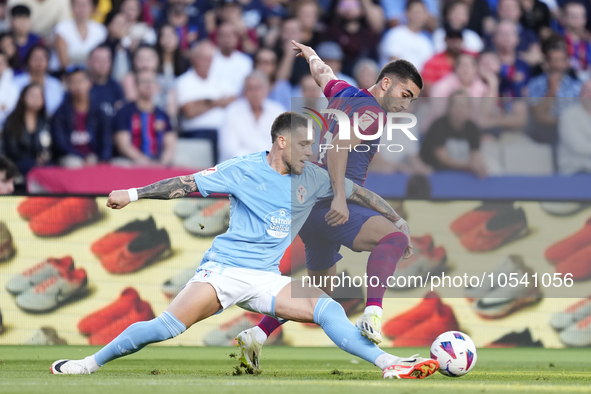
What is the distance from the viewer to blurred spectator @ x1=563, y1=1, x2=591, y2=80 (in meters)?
12.2

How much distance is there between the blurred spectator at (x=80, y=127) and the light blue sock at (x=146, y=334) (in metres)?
5.09

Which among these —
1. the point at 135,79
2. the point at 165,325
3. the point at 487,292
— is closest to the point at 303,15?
the point at 135,79

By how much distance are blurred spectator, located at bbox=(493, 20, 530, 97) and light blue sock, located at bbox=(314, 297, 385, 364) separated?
289 inches

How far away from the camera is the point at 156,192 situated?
497 cm

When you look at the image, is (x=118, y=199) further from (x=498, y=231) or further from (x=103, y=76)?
(x=103, y=76)

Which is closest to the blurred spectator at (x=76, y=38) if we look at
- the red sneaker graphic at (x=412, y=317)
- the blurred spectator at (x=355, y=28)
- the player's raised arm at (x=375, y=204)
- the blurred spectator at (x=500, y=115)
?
the blurred spectator at (x=355, y=28)

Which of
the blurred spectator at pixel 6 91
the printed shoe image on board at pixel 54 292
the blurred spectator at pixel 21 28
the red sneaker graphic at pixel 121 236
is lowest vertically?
the printed shoe image on board at pixel 54 292

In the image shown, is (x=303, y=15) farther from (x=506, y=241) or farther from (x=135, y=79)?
(x=506, y=241)

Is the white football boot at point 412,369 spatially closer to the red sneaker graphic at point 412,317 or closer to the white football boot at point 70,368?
the white football boot at point 70,368

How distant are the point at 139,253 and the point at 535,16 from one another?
8.10 metres

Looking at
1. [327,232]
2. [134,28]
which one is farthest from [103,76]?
[327,232]

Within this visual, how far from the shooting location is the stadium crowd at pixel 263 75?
32.0 ft

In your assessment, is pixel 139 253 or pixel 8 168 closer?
pixel 139 253

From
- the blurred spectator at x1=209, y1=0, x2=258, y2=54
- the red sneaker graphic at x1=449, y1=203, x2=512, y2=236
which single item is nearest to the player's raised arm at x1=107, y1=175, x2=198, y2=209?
the red sneaker graphic at x1=449, y1=203, x2=512, y2=236
